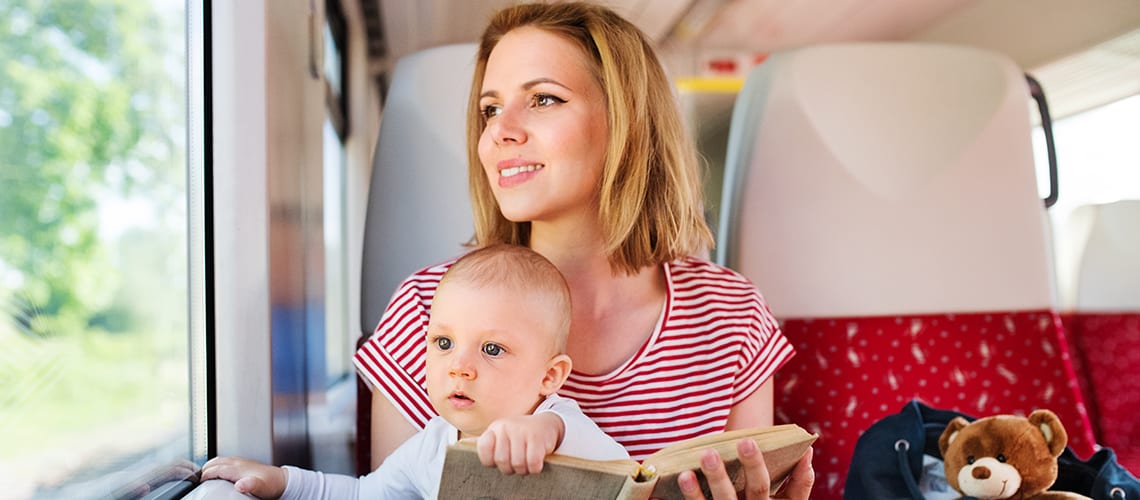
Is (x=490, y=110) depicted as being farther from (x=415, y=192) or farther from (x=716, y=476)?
(x=716, y=476)

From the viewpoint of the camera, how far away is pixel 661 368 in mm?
1152

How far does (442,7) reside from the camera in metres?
2.81

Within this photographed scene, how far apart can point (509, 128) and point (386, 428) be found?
0.45 metres

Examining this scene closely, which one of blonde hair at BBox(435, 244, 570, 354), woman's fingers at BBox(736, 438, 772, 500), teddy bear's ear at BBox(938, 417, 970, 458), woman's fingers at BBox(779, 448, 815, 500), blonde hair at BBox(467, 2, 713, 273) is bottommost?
teddy bear's ear at BBox(938, 417, 970, 458)

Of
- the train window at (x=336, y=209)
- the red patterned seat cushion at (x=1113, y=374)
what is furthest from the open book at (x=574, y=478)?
the train window at (x=336, y=209)

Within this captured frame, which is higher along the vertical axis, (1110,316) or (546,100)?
(546,100)

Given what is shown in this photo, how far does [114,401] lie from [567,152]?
1.86 ft

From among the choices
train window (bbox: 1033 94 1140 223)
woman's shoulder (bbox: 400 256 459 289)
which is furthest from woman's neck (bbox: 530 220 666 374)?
train window (bbox: 1033 94 1140 223)

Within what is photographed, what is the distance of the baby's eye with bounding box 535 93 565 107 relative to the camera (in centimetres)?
109

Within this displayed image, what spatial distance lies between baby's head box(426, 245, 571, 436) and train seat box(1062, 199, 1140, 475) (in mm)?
1500

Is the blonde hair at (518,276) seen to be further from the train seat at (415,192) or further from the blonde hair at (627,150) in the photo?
the train seat at (415,192)

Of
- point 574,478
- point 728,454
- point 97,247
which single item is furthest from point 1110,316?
point 97,247

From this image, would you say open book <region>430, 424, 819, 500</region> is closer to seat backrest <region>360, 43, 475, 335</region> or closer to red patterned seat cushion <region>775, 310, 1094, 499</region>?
seat backrest <region>360, 43, 475, 335</region>

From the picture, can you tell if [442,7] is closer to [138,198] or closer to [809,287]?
[809,287]
